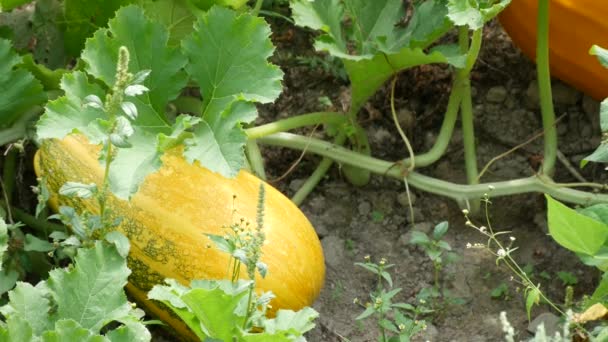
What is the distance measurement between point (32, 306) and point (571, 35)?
5.17 feet

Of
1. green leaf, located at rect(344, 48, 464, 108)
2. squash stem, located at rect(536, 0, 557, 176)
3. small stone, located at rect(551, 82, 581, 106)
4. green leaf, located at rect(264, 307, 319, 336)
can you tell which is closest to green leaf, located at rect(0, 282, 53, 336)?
green leaf, located at rect(264, 307, 319, 336)

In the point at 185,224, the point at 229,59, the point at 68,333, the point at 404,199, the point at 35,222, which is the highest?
the point at 229,59

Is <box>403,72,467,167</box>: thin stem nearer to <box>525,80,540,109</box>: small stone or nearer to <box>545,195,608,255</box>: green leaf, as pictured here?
<box>525,80,540,109</box>: small stone

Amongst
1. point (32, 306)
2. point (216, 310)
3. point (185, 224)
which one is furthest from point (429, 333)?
point (32, 306)

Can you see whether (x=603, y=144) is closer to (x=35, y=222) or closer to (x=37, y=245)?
(x=37, y=245)

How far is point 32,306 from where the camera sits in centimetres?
221

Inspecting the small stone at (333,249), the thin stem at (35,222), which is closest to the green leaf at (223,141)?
the thin stem at (35,222)

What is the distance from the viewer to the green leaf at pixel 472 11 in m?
2.50

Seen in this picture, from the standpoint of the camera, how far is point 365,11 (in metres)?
2.84

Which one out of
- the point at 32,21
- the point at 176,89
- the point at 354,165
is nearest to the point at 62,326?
the point at 176,89

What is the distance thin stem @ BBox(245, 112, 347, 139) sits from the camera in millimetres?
2834

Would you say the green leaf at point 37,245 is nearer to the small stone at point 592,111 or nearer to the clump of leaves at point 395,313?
the clump of leaves at point 395,313

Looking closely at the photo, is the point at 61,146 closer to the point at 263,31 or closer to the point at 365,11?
the point at 263,31

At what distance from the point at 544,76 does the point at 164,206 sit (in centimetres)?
106
